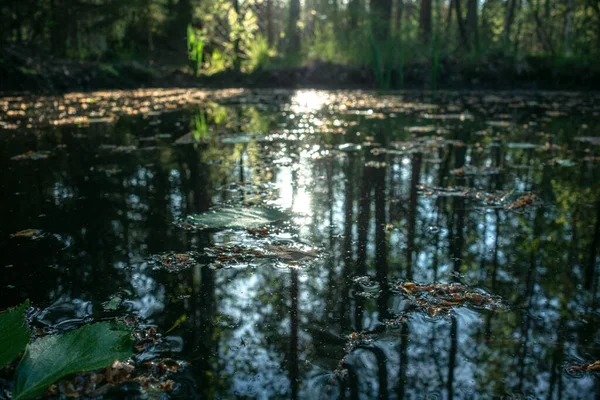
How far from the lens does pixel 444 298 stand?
1.29m

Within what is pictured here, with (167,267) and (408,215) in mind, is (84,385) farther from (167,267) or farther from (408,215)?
(408,215)

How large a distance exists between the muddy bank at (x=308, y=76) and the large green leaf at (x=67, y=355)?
825 cm

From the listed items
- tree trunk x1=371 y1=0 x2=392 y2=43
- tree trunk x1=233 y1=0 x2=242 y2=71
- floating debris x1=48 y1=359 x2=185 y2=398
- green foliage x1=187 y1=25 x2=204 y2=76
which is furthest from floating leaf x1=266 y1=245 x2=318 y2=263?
tree trunk x1=233 y1=0 x2=242 y2=71

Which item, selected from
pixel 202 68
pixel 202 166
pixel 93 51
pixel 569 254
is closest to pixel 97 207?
pixel 202 166

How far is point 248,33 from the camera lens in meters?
11.4

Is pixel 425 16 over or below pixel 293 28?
over

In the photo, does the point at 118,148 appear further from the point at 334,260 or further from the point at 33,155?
the point at 334,260

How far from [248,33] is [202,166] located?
9193mm

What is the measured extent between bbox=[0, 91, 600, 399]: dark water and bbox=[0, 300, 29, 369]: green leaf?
219mm

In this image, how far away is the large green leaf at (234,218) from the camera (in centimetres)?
186

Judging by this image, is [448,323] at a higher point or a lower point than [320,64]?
lower

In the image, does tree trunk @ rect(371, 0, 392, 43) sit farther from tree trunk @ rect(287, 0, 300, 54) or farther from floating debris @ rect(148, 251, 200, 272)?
floating debris @ rect(148, 251, 200, 272)

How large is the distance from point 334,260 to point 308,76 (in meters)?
9.27

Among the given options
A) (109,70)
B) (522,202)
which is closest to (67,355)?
(522,202)
